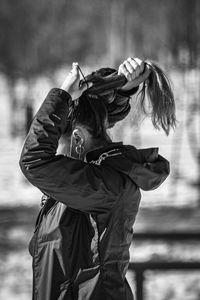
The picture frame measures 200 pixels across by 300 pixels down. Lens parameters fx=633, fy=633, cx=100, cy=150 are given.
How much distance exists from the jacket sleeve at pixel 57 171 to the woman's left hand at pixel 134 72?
0.23m

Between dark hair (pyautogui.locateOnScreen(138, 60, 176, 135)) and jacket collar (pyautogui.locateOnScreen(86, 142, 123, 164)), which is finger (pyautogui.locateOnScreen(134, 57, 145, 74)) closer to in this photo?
dark hair (pyautogui.locateOnScreen(138, 60, 176, 135))

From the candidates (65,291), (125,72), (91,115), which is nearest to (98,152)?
(91,115)

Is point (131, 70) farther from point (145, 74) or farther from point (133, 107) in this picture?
point (133, 107)

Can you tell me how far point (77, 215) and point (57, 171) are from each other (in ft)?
0.55

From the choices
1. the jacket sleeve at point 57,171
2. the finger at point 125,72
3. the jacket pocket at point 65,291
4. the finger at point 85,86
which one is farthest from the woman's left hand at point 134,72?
the jacket pocket at point 65,291

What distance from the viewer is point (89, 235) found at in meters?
1.81

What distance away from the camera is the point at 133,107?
2.10 metres

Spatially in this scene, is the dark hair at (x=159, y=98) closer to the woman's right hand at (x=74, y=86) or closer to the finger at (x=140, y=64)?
the finger at (x=140, y=64)

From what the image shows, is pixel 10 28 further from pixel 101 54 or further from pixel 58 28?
pixel 101 54

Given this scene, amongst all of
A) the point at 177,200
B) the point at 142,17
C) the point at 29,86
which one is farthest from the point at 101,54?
the point at 177,200

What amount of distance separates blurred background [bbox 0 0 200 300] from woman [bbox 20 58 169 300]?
32cm

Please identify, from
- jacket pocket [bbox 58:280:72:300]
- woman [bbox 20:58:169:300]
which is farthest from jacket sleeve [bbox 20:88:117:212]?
jacket pocket [bbox 58:280:72:300]

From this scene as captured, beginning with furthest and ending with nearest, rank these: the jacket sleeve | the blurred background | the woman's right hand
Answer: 1. the blurred background
2. the woman's right hand
3. the jacket sleeve

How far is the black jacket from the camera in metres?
1.76
